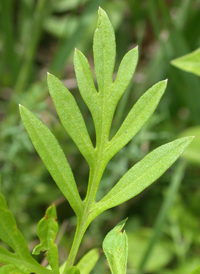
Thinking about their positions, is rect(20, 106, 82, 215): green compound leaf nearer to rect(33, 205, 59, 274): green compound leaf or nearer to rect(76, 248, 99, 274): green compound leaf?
rect(33, 205, 59, 274): green compound leaf

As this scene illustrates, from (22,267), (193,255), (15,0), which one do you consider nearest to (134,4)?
(15,0)

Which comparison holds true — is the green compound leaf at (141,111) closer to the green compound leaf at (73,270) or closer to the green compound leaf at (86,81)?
the green compound leaf at (86,81)

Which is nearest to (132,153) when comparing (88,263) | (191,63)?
(191,63)

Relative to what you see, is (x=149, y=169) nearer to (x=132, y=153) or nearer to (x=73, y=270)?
(x=73, y=270)

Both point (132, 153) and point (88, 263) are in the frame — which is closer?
point (88, 263)

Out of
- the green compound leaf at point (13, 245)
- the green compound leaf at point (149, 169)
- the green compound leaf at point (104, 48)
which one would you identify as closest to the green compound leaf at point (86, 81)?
the green compound leaf at point (104, 48)

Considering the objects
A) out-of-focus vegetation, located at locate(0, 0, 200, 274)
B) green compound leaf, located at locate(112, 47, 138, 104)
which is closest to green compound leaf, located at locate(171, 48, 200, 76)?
green compound leaf, located at locate(112, 47, 138, 104)
